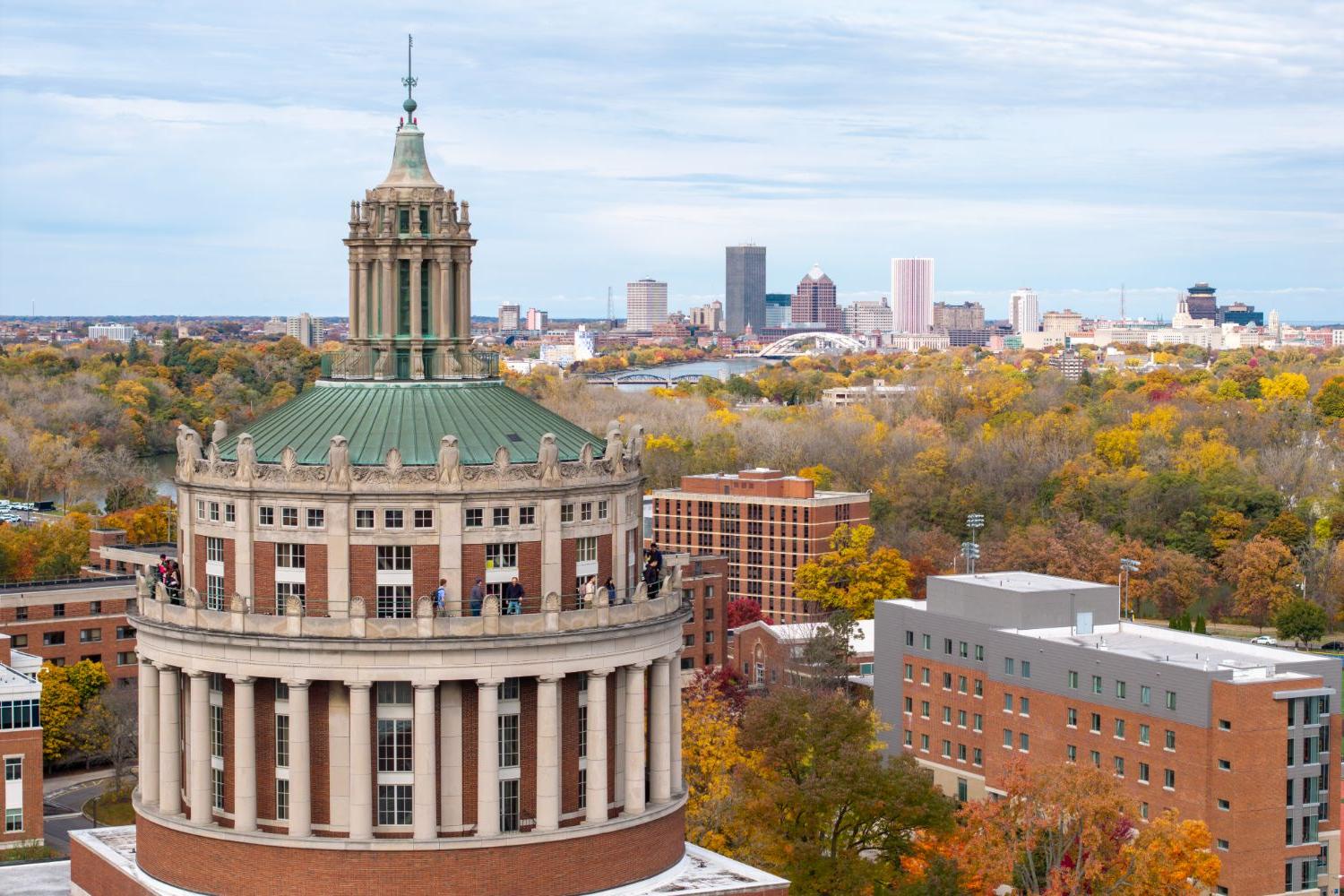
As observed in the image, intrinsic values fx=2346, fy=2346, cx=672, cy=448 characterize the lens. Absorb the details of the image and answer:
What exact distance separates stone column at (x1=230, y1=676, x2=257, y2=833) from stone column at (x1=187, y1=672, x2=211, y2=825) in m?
1.58

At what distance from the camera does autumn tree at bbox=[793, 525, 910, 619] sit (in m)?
182

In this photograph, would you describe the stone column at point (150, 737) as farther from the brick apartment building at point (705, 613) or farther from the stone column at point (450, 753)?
the brick apartment building at point (705, 613)

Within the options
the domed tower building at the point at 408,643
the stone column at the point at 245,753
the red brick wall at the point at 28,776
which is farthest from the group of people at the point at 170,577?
the red brick wall at the point at 28,776

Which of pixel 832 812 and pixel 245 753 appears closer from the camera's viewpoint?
pixel 245 753

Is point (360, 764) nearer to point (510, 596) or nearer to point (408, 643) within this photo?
point (408, 643)

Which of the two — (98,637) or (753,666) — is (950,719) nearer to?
(753,666)

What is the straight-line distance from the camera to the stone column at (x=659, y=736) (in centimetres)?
7862

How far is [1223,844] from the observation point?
111 metres

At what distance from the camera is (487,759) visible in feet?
242

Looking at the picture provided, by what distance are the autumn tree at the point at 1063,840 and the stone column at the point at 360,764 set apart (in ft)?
88.8

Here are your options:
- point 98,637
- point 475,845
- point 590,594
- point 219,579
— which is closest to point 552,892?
point 475,845

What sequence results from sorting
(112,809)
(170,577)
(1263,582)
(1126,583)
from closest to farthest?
(170,577)
(112,809)
(1126,583)
(1263,582)

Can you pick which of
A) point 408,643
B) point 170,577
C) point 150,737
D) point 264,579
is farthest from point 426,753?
point 150,737

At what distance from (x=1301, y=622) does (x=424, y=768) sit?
120282 mm
